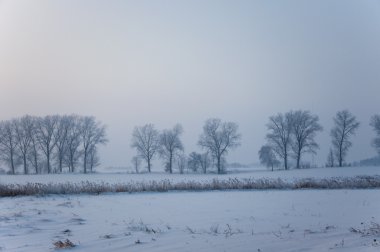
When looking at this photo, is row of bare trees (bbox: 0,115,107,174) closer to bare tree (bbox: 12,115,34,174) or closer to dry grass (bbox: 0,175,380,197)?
bare tree (bbox: 12,115,34,174)

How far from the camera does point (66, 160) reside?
8875cm

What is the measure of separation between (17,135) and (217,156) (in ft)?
148

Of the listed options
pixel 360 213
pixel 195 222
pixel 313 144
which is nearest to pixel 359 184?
pixel 360 213

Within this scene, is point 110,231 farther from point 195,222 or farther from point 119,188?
point 119,188

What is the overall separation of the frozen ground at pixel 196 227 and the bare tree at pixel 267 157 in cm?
9423

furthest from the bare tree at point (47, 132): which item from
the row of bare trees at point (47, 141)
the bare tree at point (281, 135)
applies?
the bare tree at point (281, 135)

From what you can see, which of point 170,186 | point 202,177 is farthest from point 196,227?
point 202,177

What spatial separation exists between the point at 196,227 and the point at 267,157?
10500cm

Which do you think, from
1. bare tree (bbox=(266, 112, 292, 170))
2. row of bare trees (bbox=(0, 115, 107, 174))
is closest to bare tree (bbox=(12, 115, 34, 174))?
row of bare trees (bbox=(0, 115, 107, 174))

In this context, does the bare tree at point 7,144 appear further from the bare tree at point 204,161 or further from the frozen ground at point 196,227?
the frozen ground at point 196,227

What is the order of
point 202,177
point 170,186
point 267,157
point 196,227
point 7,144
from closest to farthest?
point 196,227, point 170,186, point 202,177, point 7,144, point 267,157

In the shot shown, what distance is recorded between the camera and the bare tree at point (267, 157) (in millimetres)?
111000

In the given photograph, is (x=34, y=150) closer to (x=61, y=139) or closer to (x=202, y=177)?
(x=61, y=139)

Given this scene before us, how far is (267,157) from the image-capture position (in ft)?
375
